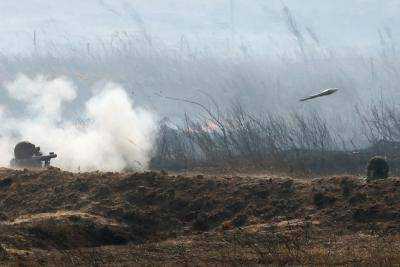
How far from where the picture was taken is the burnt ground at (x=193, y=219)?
113ft

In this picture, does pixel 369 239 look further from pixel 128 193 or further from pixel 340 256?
pixel 128 193

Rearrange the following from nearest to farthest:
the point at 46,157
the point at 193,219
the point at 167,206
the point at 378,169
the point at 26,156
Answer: the point at 193,219, the point at 167,206, the point at 378,169, the point at 46,157, the point at 26,156

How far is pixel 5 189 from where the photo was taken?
180ft

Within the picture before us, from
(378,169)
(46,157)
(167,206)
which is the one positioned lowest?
(167,206)

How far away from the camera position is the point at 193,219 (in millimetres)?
46750

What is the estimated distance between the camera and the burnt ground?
34469 millimetres

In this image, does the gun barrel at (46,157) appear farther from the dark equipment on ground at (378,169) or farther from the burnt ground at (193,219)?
the dark equipment on ground at (378,169)

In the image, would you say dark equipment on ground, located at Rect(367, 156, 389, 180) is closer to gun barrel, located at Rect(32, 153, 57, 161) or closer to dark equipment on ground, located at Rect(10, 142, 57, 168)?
gun barrel, located at Rect(32, 153, 57, 161)

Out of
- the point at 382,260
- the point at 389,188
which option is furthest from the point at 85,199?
the point at 382,260

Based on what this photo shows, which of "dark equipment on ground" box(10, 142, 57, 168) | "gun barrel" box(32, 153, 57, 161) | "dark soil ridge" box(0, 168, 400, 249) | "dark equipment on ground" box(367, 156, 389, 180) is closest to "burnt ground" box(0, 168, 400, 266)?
"dark soil ridge" box(0, 168, 400, 249)

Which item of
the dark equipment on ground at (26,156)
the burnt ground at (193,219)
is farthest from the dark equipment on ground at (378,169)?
the dark equipment on ground at (26,156)

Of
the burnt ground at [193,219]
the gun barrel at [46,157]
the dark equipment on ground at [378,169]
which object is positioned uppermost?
the gun barrel at [46,157]

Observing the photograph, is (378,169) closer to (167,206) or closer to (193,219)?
(193,219)

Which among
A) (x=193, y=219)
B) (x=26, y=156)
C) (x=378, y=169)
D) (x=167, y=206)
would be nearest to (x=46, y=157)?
(x=26, y=156)
